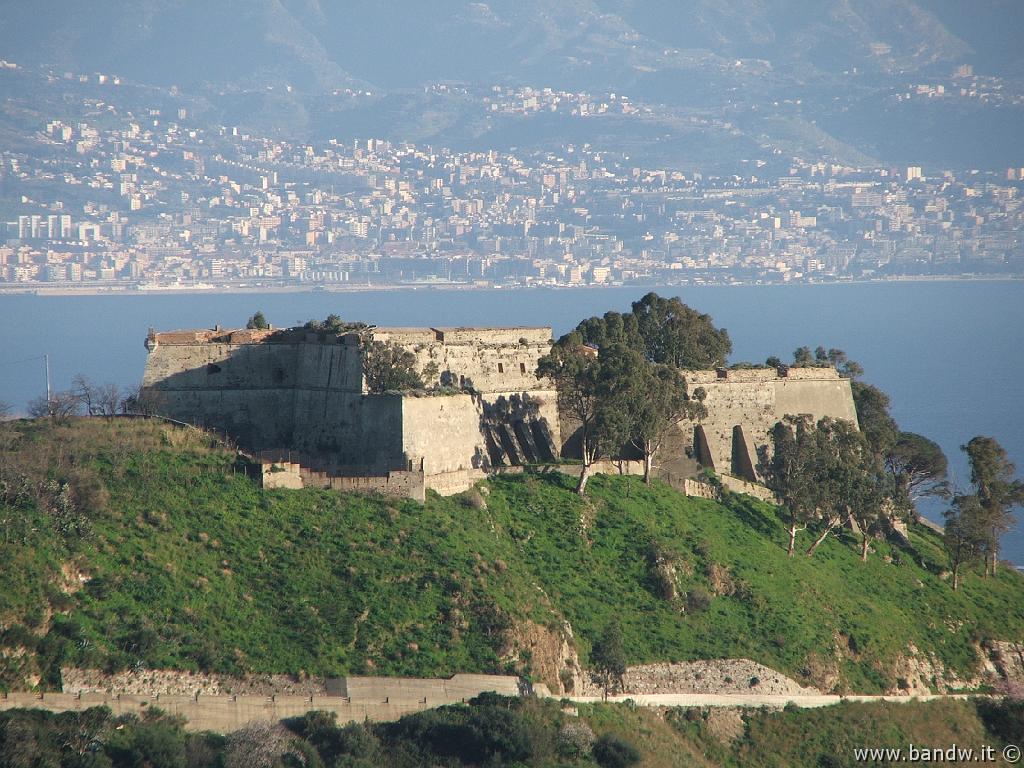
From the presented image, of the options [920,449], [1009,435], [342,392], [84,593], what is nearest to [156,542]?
[84,593]

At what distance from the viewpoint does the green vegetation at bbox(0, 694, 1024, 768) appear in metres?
38.5

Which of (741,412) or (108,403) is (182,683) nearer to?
(108,403)

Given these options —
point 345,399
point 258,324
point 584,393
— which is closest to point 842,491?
point 584,393

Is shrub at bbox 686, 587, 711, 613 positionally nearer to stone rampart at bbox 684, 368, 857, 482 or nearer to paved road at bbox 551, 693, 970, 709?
paved road at bbox 551, 693, 970, 709

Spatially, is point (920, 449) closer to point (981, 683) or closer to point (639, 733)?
point (981, 683)

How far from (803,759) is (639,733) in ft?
21.5

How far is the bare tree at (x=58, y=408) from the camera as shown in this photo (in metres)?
53.9

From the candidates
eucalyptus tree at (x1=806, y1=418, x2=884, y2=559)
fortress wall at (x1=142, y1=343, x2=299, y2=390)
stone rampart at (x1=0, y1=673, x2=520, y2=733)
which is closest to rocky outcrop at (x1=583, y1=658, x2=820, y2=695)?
stone rampart at (x1=0, y1=673, x2=520, y2=733)

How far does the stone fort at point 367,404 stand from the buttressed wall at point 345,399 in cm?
5

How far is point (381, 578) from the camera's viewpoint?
158ft

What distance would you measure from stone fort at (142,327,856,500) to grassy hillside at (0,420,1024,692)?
82.6 inches

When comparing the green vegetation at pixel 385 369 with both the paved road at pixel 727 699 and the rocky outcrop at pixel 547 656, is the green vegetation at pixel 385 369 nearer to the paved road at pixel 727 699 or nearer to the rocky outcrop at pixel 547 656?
the rocky outcrop at pixel 547 656

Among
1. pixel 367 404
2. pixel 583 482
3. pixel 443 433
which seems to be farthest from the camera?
pixel 583 482

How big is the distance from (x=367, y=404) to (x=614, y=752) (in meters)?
17.9
